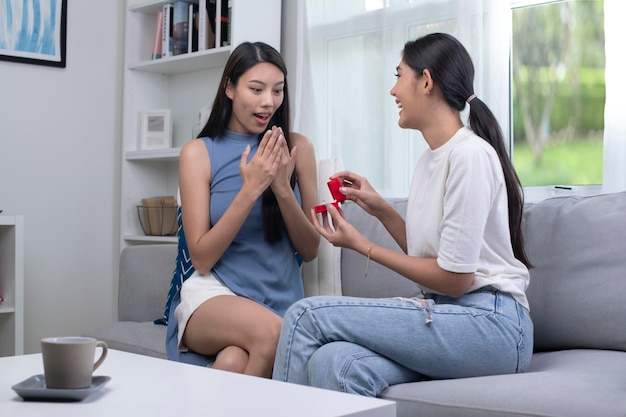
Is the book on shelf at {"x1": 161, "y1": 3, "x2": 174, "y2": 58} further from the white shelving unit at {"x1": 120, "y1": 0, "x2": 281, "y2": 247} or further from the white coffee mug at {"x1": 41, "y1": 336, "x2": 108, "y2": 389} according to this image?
the white coffee mug at {"x1": 41, "y1": 336, "x2": 108, "y2": 389}

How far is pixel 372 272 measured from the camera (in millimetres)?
2402

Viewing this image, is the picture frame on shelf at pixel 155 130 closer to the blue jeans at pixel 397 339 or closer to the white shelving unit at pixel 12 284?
the white shelving unit at pixel 12 284

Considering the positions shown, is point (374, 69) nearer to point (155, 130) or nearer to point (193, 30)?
point (193, 30)

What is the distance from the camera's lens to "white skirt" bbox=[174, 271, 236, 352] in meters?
2.15

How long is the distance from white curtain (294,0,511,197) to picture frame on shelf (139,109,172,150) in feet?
2.51

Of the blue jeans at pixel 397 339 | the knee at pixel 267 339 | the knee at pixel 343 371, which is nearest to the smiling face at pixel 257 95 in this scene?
the knee at pixel 267 339

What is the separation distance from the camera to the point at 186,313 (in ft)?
7.02

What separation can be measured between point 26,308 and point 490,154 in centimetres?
270

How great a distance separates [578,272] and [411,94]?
0.61 metres

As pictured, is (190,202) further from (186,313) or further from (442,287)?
(442,287)

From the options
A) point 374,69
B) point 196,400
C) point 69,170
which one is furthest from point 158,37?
point 196,400

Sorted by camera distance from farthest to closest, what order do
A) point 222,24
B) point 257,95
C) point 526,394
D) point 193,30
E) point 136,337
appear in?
point 193,30 < point 222,24 < point 136,337 < point 257,95 < point 526,394

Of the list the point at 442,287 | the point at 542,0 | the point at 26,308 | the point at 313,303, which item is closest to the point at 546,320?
the point at 442,287

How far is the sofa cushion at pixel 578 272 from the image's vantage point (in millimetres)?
2000
